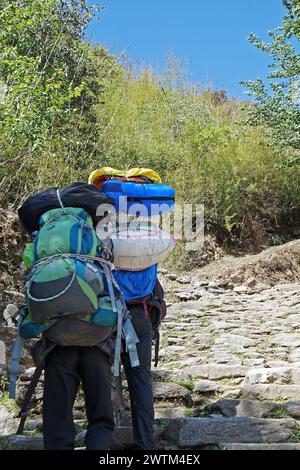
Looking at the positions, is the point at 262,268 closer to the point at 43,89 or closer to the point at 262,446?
the point at 43,89

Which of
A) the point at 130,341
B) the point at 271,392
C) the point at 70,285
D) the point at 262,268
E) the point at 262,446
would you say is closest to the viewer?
the point at 70,285

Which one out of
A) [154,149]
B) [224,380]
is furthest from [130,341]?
[154,149]

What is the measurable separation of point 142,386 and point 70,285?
0.82 meters

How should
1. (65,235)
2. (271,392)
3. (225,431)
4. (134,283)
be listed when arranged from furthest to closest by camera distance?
(271,392) → (225,431) → (134,283) → (65,235)

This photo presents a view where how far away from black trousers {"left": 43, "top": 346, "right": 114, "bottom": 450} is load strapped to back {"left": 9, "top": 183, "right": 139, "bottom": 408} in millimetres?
85

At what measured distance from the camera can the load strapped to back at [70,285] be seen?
9.43 feet

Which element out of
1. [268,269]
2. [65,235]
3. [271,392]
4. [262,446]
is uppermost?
[268,269]

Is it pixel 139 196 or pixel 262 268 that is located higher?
pixel 262 268

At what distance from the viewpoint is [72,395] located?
2969 millimetres

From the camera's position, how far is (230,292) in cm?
1295

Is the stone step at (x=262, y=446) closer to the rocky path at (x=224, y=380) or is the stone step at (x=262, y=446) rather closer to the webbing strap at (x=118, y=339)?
the rocky path at (x=224, y=380)

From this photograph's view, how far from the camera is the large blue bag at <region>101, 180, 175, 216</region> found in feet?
11.4

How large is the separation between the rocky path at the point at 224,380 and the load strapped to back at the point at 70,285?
2.73ft

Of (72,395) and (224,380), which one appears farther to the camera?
(224,380)
